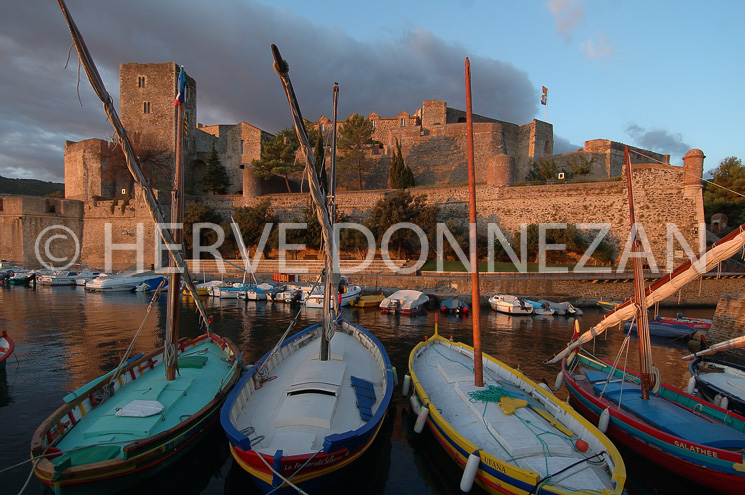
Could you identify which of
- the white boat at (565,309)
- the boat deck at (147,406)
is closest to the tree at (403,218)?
the white boat at (565,309)

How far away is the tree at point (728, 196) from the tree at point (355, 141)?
30.6m

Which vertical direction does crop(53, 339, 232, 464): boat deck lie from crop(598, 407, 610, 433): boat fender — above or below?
above

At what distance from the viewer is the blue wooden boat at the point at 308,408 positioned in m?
4.95

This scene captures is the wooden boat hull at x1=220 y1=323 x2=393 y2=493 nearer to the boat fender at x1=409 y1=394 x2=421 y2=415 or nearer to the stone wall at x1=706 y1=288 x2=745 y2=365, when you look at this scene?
the boat fender at x1=409 y1=394 x2=421 y2=415

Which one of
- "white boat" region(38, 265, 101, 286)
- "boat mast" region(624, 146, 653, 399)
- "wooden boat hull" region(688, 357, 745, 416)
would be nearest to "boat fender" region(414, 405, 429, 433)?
"boat mast" region(624, 146, 653, 399)

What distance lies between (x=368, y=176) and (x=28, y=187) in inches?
3535

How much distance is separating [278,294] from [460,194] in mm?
18199

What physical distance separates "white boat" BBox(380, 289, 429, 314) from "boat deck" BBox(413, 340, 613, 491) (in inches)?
478

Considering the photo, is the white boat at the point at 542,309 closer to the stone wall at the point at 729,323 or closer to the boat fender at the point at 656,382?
the stone wall at the point at 729,323

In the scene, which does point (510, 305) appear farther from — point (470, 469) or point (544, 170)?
point (544, 170)

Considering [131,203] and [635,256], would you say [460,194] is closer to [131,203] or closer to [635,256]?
[635,256]

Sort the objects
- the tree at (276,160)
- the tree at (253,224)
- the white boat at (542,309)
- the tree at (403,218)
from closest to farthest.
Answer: the white boat at (542,309)
the tree at (403,218)
the tree at (253,224)
the tree at (276,160)

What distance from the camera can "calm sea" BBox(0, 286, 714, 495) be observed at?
636 cm

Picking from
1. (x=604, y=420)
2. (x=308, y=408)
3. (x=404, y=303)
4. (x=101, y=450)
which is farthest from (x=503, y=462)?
(x=404, y=303)
